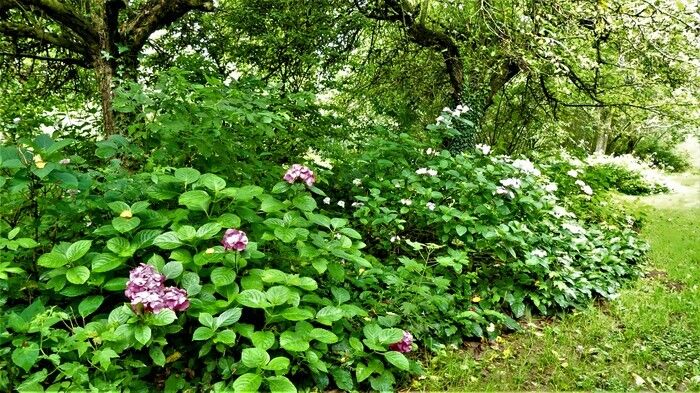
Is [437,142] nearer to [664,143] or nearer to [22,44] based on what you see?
[22,44]

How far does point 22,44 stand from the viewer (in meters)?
5.50

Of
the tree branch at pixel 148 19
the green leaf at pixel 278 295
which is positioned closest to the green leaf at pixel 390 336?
the green leaf at pixel 278 295

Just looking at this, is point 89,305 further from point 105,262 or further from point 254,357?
point 254,357

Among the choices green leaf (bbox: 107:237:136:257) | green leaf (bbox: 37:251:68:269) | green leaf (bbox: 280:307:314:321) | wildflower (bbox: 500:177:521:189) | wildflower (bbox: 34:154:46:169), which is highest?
wildflower (bbox: 500:177:521:189)

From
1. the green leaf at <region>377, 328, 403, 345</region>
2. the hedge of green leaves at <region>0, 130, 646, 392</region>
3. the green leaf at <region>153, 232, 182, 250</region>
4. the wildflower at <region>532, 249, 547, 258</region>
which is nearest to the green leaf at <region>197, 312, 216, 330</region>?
the hedge of green leaves at <region>0, 130, 646, 392</region>

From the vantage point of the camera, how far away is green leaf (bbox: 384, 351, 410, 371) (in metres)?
2.13

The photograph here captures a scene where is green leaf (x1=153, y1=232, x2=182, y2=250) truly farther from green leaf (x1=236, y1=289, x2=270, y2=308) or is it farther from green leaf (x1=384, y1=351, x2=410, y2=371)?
green leaf (x1=384, y1=351, x2=410, y2=371)

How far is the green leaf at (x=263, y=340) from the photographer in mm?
1950

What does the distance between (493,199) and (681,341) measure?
1.59 m

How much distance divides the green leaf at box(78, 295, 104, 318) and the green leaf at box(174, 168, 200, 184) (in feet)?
2.20

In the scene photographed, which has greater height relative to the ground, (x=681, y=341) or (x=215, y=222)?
(x=215, y=222)

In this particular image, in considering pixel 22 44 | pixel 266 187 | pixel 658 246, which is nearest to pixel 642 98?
pixel 658 246

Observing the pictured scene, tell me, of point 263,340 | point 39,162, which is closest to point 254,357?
point 263,340

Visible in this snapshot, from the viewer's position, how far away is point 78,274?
198 centimetres
